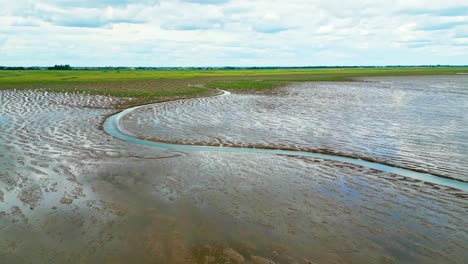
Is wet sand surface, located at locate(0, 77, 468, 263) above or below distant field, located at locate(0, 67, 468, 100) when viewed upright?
below

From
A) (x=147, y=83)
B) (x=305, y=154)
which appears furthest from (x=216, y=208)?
(x=147, y=83)

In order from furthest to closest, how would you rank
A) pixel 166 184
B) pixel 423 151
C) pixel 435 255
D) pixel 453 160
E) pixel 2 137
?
pixel 2 137, pixel 423 151, pixel 453 160, pixel 166 184, pixel 435 255

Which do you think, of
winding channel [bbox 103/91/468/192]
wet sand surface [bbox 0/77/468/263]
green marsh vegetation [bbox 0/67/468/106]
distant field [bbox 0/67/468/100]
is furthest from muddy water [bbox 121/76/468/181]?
distant field [bbox 0/67/468/100]

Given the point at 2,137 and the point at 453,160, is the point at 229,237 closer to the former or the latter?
the point at 453,160

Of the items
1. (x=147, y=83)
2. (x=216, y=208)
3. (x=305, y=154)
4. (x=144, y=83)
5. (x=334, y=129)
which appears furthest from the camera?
(x=147, y=83)

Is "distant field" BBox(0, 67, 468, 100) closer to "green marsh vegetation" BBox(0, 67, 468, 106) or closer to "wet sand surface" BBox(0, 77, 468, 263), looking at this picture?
"green marsh vegetation" BBox(0, 67, 468, 106)

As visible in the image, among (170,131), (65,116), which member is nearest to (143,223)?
(170,131)

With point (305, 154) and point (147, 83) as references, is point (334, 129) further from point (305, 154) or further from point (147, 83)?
point (147, 83)

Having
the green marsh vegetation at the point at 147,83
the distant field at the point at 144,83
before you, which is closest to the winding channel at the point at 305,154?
the green marsh vegetation at the point at 147,83
